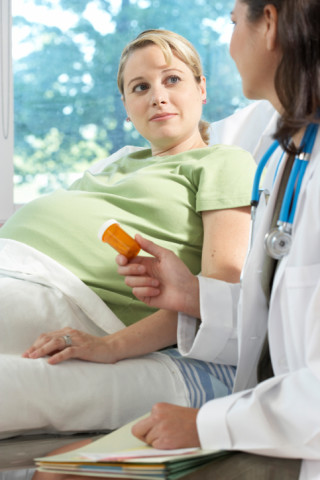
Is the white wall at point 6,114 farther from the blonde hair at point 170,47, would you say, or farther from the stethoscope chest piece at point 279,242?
the stethoscope chest piece at point 279,242

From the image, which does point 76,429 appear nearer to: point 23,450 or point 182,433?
point 23,450

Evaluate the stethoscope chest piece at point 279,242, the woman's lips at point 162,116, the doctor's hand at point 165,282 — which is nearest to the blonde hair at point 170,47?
the woman's lips at point 162,116

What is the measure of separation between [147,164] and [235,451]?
0.98 meters

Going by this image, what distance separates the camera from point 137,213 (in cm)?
161

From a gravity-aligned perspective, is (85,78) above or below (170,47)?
above

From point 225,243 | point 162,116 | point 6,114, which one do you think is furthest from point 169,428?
point 6,114

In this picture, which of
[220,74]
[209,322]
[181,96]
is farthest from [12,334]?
[220,74]

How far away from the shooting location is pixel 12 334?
1.40 m

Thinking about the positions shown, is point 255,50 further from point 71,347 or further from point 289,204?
point 71,347

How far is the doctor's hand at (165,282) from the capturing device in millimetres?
1312

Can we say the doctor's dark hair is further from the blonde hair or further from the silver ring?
the blonde hair

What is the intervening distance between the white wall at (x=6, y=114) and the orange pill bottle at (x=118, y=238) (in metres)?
1.77

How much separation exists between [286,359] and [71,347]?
457mm

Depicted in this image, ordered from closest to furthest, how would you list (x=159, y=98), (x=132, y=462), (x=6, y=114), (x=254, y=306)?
(x=132, y=462) < (x=254, y=306) < (x=159, y=98) < (x=6, y=114)
